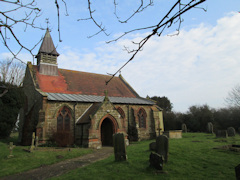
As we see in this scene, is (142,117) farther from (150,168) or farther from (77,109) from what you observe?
(150,168)

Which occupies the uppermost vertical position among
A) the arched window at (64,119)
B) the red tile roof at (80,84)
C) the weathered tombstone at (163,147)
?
the red tile roof at (80,84)

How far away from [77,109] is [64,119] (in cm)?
160

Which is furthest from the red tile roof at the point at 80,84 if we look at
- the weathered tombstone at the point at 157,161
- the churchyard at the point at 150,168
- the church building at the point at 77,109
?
the weathered tombstone at the point at 157,161

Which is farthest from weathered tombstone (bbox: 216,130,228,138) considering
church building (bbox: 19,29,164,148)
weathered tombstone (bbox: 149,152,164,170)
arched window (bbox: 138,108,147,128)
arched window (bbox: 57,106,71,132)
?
arched window (bbox: 57,106,71,132)

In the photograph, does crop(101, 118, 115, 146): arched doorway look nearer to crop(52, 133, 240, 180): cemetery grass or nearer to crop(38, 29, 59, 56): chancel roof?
crop(52, 133, 240, 180): cemetery grass

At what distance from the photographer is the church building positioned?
54.5 feet

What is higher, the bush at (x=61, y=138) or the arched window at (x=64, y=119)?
the arched window at (x=64, y=119)

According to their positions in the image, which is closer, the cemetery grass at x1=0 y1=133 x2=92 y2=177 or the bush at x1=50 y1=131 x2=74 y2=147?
the cemetery grass at x1=0 y1=133 x2=92 y2=177

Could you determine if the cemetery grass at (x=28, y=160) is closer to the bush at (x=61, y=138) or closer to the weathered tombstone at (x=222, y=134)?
the bush at (x=61, y=138)

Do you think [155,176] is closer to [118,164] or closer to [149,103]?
[118,164]

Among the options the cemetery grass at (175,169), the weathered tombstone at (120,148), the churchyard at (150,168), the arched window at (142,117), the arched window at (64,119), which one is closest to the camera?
the cemetery grass at (175,169)

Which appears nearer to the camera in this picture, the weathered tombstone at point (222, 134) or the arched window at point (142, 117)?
the weathered tombstone at point (222, 134)

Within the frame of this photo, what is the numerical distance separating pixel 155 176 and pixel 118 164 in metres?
2.27

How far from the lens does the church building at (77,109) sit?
54.5 feet
